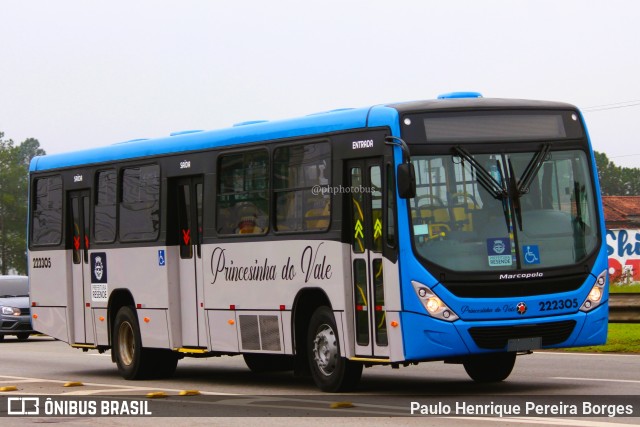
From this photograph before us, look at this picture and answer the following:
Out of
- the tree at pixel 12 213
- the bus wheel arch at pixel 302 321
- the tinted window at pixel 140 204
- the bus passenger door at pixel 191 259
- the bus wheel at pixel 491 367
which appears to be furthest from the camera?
the tree at pixel 12 213

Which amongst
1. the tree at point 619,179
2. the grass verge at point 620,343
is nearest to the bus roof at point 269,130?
the grass verge at point 620,343

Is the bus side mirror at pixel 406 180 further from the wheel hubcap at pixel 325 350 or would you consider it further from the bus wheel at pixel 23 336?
the bus wheel at pixel 23 336

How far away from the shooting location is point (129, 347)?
19.9 meters

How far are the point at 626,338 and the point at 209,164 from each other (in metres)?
8.66


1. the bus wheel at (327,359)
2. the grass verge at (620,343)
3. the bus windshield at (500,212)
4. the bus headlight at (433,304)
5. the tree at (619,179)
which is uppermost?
the tree at (619,179)

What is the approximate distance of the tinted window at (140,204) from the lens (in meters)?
19.2

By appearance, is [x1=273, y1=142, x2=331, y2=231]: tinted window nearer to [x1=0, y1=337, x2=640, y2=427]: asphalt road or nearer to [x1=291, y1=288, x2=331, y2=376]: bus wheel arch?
[x1=291, y1=288, x2=331, y2=376]: bus wheel arch

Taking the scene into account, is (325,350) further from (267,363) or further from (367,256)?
(267,363)

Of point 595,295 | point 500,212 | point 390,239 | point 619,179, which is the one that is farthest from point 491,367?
point 619,179

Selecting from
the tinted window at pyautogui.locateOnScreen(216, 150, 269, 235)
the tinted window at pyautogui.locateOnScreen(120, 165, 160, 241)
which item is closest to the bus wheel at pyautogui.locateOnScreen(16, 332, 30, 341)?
the tinted window at pyautogui.locateOnScreen(120, 165, 160, 241)

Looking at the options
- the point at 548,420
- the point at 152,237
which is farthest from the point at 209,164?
the point at 548,420

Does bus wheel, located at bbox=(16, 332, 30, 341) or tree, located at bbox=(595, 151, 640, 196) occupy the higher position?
tree, located at bbox=(595, 151, 640, 196)

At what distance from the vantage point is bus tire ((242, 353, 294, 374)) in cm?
1951

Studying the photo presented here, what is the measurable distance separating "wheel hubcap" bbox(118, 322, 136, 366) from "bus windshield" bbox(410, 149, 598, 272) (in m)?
6.74
